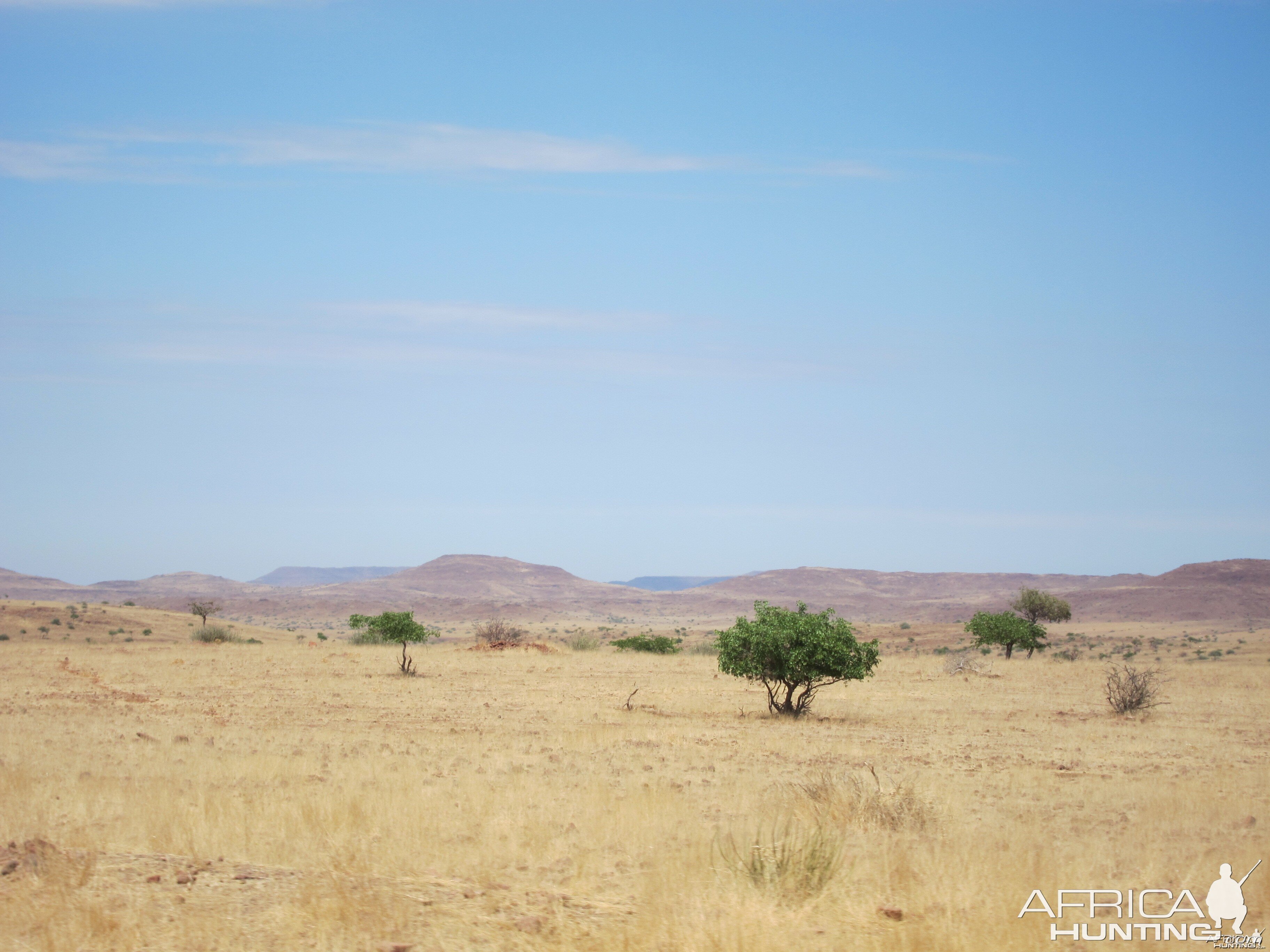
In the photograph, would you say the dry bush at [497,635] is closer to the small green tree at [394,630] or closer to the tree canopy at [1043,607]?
the small green tree at [394,630]

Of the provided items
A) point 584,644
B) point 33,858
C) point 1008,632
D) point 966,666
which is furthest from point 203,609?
point 33,858

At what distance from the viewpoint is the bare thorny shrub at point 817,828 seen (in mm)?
7992

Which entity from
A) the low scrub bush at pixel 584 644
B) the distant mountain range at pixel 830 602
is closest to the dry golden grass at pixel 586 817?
the low scrub bush at pixel 584 644

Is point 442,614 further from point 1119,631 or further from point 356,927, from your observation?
point 356,927

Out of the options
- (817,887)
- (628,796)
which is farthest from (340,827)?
(817,887)

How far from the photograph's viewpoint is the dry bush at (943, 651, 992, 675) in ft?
120

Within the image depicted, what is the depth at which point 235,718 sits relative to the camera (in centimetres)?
2098

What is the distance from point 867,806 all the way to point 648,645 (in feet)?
130

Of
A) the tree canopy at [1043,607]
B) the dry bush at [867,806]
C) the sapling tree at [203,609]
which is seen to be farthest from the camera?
the sapling tree at [203,609]

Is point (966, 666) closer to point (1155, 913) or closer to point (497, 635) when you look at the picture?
point (497, 635)

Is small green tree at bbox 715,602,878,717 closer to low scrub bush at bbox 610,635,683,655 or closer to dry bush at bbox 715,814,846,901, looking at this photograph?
dry bush at bbox 715,814,846,901

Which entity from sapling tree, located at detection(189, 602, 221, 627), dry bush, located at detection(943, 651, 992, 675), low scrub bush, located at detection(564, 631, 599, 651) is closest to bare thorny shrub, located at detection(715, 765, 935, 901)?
dry bush, located at detection(943, 651, 992, 675)

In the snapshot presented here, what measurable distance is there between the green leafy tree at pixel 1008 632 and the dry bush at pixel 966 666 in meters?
6.89

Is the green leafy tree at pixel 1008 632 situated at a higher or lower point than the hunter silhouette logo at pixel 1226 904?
lower
